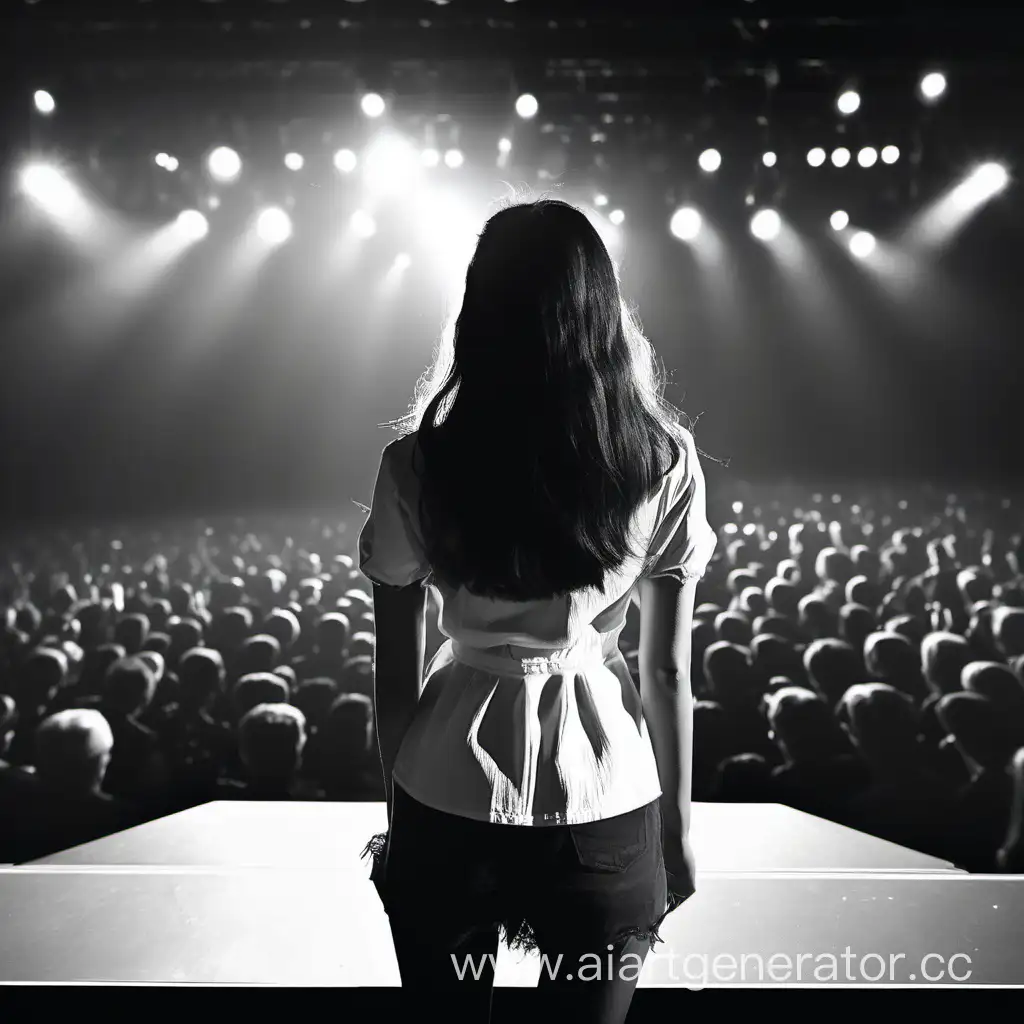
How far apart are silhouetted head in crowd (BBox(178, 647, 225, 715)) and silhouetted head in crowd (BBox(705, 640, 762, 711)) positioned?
2933mm

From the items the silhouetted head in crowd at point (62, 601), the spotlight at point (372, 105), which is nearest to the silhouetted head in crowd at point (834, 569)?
the spotlight at point (372, 105)

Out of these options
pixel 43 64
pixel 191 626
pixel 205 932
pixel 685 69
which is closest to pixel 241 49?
pixel 43 64

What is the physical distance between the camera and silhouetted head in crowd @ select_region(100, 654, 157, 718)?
12.4ft

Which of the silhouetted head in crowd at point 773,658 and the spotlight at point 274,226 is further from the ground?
the spotlight at point 274,226

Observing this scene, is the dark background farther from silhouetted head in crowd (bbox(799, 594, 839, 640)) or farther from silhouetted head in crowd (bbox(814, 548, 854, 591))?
silhouetted head in crowd (bbox(799, 594, 839, 640))

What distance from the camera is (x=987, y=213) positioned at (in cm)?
1198

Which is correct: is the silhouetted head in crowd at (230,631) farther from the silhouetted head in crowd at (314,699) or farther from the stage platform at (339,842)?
the stage platform at (339,842)

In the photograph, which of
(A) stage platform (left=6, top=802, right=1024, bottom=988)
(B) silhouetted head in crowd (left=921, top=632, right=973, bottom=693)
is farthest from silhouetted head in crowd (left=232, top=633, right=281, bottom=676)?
(B) silhouetted head in crowd (left=921, top=632, right=973, bottom=693)

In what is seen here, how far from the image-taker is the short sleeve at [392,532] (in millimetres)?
856

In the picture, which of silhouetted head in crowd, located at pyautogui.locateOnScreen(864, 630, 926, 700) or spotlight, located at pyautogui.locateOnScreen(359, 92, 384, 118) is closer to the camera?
silhouetted head in crowd, located at pyautogui.locateOnScreen(864, 630, 926, 700)

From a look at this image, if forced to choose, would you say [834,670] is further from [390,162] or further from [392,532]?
[390,162]

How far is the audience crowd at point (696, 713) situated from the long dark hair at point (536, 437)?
238 centimetres

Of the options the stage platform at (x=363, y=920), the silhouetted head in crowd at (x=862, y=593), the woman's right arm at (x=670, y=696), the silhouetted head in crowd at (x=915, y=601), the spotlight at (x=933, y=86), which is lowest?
the stage platform at (x=363, y=920)

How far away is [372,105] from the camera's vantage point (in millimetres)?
8516
